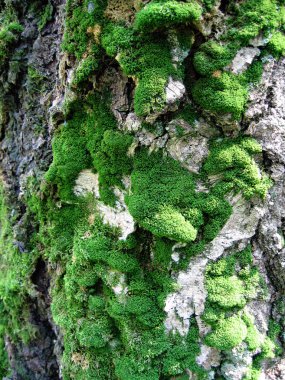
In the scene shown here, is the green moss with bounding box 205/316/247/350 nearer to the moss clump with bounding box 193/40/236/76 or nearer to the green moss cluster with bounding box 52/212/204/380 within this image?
the green moss cluster with bounding box 52/212/204/380

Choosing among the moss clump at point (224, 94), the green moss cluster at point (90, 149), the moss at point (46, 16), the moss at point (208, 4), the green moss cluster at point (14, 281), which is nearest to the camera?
the moss at point (208, 4)

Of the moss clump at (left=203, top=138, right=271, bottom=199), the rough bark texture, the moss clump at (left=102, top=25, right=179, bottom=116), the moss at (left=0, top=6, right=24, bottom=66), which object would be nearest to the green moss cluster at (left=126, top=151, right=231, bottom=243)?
the rough bark texture

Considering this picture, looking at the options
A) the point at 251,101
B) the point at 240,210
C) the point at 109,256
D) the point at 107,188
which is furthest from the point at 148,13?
the point at 109,256

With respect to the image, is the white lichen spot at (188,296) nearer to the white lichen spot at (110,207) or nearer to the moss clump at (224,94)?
the white lichen spot at (110,207)

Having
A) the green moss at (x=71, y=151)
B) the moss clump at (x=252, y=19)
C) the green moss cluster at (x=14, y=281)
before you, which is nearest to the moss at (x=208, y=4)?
the moss clump at (x=252, y=19)

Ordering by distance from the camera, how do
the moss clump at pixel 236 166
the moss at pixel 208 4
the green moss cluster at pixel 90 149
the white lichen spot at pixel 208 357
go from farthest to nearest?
the white lichen spot at pixel 208 357, the green moss cluster at pixel 90 149, the moss clump at pixel 236 166, the moss at pixel 208 4

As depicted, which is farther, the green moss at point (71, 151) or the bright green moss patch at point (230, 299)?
the green moss at point (71, 151)
